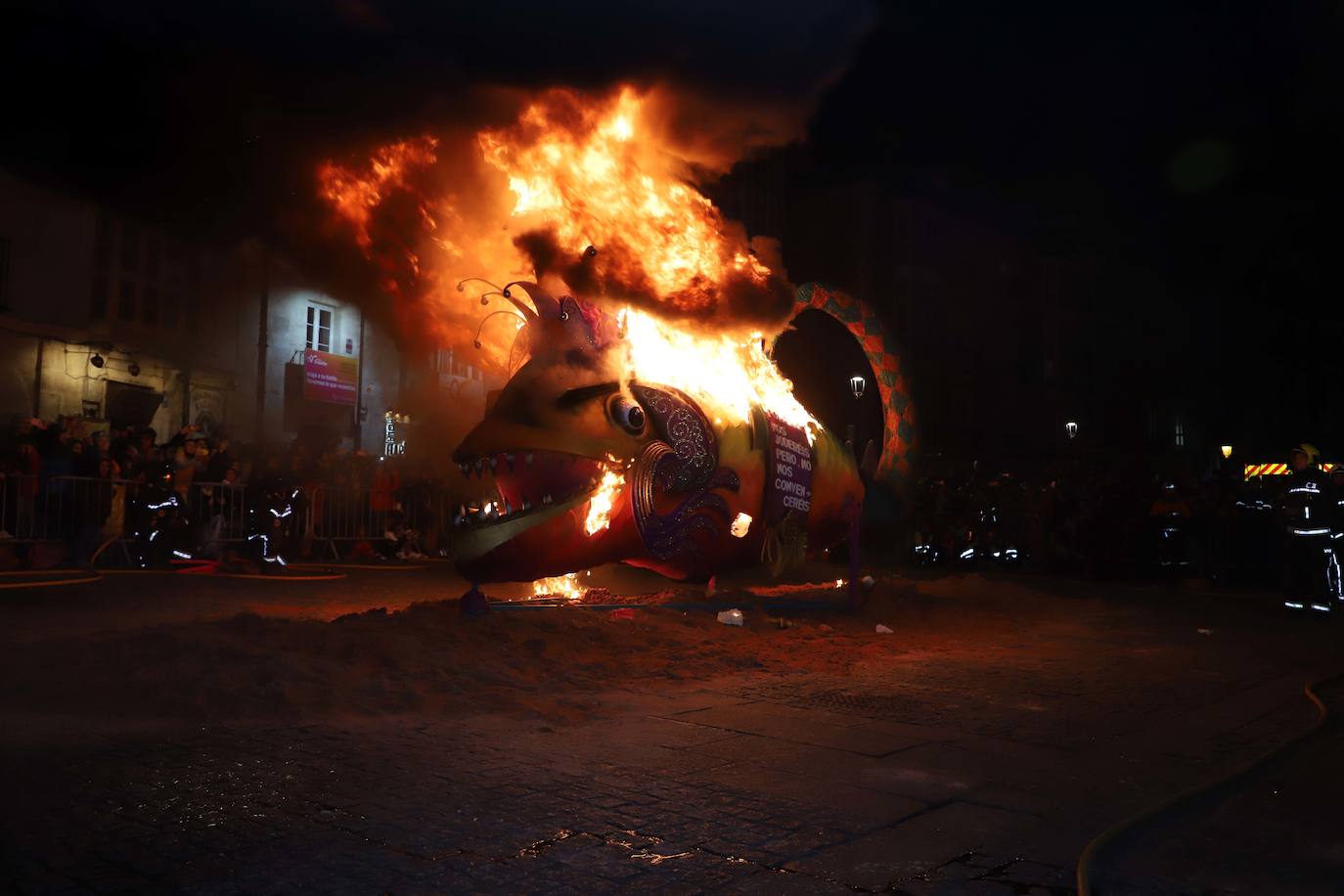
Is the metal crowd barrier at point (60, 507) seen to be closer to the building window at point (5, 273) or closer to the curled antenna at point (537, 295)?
the curled antenna at point (537, 295)

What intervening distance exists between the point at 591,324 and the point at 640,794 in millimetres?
6180

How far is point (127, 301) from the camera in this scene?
23.9 meters

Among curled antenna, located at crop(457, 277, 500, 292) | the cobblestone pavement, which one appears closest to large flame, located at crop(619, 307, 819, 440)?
curled antenna, located at crop(457, 277, 500, 292)

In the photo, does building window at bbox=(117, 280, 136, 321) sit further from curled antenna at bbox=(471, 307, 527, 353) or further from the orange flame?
the orange flame

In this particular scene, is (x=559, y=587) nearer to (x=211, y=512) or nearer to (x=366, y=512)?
(x=211, y=512)

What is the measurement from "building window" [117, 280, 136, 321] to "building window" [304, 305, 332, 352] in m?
5.07

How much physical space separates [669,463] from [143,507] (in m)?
8.46

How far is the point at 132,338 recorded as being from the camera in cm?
2370

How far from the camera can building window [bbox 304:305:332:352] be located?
94.1 ft

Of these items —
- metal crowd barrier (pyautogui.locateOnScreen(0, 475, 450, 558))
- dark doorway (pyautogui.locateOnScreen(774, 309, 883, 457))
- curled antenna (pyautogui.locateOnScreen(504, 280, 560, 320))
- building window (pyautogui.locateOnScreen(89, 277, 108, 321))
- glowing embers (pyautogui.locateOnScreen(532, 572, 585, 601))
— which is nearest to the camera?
curled antenna (pyautogui.locateOnScreen(504, 280, 560, 320))

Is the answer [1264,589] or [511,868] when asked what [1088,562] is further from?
[511,868]

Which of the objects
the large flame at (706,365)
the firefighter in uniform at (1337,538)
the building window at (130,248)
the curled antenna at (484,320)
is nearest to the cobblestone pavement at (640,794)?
the large flame at (706,365)

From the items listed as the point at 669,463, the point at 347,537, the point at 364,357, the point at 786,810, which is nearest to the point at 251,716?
the point at 786,810

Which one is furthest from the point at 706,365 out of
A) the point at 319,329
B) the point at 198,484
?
the point at 319,329
